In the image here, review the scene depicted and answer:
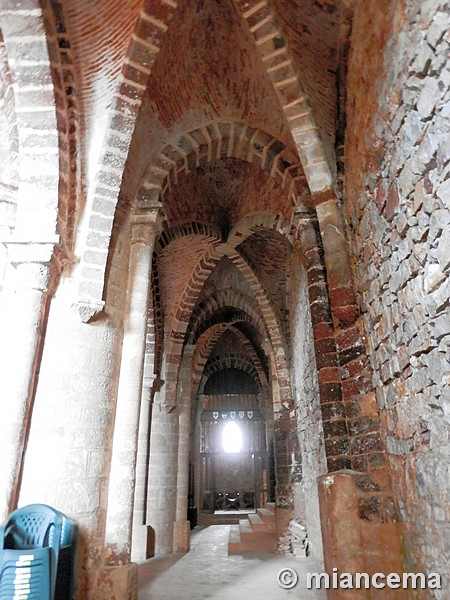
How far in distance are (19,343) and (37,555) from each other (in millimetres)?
1631

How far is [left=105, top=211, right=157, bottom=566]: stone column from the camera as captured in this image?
3799mm

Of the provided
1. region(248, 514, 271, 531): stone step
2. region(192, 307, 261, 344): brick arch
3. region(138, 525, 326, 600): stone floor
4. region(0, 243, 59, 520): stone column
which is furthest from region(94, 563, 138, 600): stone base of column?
region(192, 307, 261, 344): brick arch

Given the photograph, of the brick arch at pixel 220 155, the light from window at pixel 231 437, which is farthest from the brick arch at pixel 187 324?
the light from window at pixel 231 437

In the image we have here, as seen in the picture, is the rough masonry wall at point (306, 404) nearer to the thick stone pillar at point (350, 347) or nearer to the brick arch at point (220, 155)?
the brick arch at point (220, 155)

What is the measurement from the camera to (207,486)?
1600 cm

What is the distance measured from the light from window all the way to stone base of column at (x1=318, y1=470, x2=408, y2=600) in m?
14.7

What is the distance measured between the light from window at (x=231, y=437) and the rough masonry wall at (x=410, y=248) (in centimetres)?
1518

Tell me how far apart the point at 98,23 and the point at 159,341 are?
18.8 ft

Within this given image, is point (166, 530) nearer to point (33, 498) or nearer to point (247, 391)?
point (33, 498)

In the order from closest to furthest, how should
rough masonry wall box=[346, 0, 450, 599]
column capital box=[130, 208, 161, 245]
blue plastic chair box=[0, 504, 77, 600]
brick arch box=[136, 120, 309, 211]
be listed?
rough masonry wall box=[346, 0, 450, 599], blue plastic chair box=[0, 504, 77, 600], column capital box=[130, 208, 161, 245], brick arch box=[136, 120, 309, 211]

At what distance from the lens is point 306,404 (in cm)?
708

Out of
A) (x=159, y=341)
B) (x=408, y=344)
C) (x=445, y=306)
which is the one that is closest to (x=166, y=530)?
(x=159, y=341)

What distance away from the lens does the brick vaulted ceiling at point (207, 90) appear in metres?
4.16

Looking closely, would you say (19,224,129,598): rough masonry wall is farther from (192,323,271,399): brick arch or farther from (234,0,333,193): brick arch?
(192,323,271,399): brick arch
